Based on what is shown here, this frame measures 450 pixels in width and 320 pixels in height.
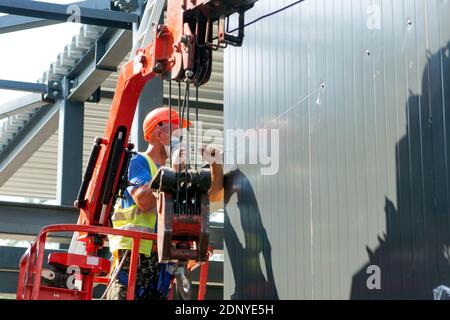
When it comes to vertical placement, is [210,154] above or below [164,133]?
below

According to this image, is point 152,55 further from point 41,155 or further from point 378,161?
point 41,155

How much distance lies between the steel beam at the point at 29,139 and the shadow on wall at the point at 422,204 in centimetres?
1207

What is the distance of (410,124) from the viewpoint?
648 centimetres

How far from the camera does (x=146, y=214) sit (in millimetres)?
9289

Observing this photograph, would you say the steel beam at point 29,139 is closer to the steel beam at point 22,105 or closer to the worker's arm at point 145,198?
the steel beam at point 22,105

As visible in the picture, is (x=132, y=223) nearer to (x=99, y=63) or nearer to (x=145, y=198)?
(x=145, y=198)

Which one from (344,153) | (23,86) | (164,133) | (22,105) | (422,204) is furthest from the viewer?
(22,105)

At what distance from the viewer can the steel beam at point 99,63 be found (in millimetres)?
14492

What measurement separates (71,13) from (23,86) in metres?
3.99

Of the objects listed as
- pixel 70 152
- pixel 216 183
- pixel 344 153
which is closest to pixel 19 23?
pixel 70 152

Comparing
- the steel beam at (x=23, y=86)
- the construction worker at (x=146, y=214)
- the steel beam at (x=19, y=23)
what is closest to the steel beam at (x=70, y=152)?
the steel beam at (x=23, y=86)
